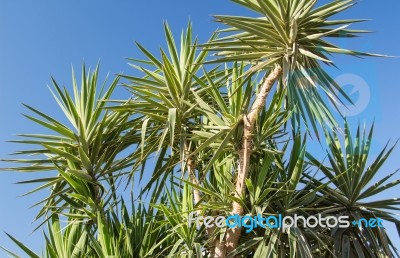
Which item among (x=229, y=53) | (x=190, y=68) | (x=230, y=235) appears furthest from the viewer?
(x=190, y=68)

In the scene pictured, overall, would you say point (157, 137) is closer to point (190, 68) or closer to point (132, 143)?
point (132, 143)

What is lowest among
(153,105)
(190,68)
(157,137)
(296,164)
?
(296,164)

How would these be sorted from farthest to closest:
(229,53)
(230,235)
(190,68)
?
(190,68) < (229,53) < (230,235)

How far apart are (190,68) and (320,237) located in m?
1.98

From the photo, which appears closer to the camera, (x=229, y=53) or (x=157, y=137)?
(x=229, y=53)

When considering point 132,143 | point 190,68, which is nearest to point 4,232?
point 132,143

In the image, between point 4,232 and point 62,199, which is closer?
point 4,232

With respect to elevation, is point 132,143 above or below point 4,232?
above

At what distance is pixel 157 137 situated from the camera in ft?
16.4

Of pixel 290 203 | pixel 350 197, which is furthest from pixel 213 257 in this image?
pixel 350 197

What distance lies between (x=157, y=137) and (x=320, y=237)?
179 centimetres

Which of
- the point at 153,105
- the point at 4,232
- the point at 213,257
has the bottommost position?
the point at 213,257

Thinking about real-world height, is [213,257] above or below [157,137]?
below

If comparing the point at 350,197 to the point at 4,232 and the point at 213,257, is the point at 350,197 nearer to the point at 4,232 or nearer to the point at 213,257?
the point at 213,257
